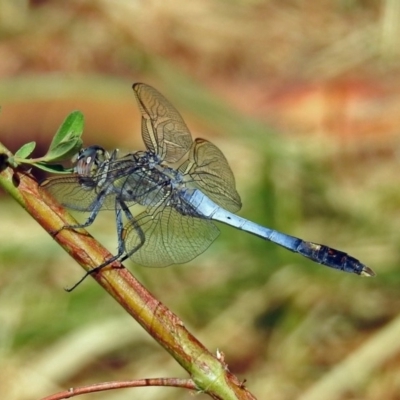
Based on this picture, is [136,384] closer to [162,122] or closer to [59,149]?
[59,149]

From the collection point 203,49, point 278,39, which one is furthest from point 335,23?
point 203,49

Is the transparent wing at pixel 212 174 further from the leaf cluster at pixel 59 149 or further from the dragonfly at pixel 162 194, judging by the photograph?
the leaf cluster at pixel 59 149

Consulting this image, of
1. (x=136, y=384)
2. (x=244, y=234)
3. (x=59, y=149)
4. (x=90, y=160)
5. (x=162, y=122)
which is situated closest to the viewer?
(x=136, y=384)

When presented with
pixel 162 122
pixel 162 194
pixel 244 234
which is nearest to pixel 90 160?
pixel 162 194

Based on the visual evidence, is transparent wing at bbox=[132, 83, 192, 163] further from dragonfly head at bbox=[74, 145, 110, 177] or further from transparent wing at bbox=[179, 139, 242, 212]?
dragonfly head at bbox=[74, 145, 110, 177]

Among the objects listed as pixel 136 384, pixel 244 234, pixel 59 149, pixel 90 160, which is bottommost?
pixel 136 384

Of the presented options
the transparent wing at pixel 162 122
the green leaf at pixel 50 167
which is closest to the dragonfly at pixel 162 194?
the transparent wing at pixel 162 122
